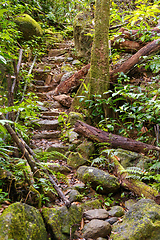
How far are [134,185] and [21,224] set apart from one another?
1.95 m

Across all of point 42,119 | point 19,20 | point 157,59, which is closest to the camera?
point 157,59

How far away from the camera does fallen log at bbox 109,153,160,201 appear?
2.66 m

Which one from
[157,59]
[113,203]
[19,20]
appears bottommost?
[113,203]

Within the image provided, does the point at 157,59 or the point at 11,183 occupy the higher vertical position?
the point at 157,59

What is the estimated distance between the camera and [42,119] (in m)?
5.34

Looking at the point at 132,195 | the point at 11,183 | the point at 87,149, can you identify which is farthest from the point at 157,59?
the point at 11,183

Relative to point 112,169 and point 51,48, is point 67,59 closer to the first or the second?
point 51,48

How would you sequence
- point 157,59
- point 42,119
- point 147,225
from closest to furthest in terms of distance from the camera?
point 147,225, point 157,59, point 42,119

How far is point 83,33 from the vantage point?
792cm

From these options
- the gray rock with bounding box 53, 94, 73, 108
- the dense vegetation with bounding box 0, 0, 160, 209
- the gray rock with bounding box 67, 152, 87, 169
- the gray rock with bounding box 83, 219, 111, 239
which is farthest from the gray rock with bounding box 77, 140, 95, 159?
the gray rock with bounding box 53, 94, 73, 108

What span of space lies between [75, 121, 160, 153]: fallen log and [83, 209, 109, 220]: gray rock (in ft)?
4.74

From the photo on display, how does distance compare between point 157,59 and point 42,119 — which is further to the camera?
point 42,119

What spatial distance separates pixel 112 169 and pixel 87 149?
2.39ft

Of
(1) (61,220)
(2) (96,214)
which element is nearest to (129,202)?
(2) (96,214)
